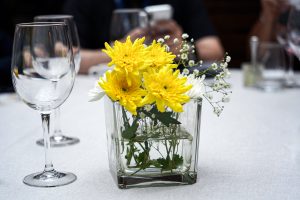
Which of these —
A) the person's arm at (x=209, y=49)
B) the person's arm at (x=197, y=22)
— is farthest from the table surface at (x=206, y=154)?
the person's arm at (x=197, y=22)

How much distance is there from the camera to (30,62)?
0.74 metres

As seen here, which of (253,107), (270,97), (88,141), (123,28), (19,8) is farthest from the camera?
(19,8)

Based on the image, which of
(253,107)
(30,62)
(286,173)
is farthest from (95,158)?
(253,107)

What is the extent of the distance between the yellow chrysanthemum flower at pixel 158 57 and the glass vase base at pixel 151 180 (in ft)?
0.49

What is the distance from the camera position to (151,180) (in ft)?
2.30

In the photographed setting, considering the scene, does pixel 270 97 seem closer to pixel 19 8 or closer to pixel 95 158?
pixel 95 158

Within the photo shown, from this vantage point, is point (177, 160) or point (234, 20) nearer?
point (177, 160)

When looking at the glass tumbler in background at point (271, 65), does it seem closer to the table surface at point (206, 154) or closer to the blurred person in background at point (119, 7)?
the table surface at point (206, 154)

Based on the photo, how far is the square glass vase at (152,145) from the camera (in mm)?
682

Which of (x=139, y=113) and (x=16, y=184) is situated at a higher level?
(x=139, y=113)

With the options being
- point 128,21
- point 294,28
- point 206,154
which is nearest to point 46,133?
point 206,154

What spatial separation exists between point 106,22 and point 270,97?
1157mm

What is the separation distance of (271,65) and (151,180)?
987 mm

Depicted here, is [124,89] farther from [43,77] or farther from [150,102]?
[43,77]
